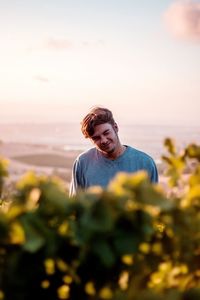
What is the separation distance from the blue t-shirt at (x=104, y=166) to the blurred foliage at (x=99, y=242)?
5.35m

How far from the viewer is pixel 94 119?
6969 mm

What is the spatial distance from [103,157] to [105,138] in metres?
0.35

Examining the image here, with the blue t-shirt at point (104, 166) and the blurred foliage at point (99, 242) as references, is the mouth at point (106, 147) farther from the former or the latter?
the blurred foliage at point (99, 242)

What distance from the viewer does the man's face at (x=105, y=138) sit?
6957mm

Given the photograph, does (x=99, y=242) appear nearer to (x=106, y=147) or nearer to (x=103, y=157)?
(x=106, y=147)

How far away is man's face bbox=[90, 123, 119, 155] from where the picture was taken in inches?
274

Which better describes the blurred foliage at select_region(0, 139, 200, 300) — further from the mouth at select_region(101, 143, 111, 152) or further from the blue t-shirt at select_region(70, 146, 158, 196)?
the blue t-shirt at select_region(70, 146, 158, 196)

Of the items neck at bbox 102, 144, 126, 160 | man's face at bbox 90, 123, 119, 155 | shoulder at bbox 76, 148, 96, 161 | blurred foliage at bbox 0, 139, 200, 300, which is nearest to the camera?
blurred foliage at bbox 0, 139, 200, 300

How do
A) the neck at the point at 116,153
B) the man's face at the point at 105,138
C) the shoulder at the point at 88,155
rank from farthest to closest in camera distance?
the shoulder at the point at 88,155 → the neck at the point at 116,153 → the man's face at the point at 105,138

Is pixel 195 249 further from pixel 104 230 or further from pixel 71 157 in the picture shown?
pixel 71 157

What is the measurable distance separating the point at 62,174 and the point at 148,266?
5767cm

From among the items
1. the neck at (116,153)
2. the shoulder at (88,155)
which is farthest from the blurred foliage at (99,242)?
the shoulder at (88,155)

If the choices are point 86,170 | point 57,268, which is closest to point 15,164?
point 86,170

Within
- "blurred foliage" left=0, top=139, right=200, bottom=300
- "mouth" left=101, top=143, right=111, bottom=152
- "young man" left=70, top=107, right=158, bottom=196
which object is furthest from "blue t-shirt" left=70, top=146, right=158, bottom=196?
"blurred foliage" left=0, top=139, right=200, bottom=300
